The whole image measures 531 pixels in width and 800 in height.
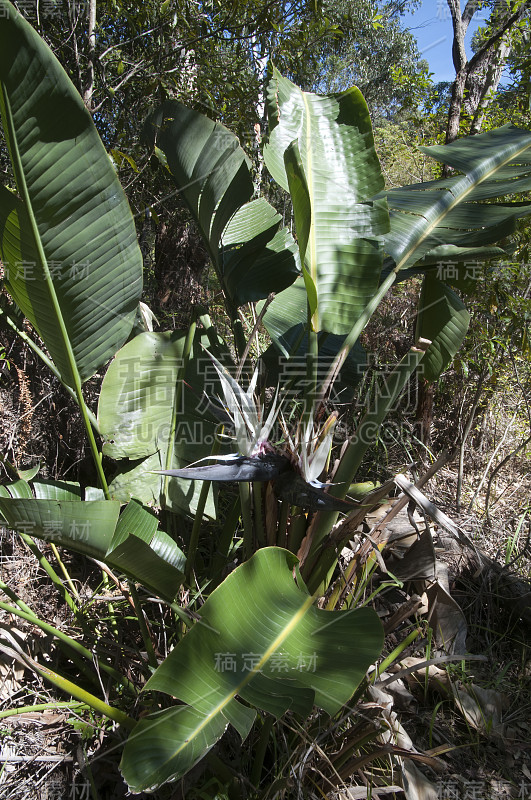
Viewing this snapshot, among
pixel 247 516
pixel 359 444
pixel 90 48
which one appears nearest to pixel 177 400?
pixel 247 516

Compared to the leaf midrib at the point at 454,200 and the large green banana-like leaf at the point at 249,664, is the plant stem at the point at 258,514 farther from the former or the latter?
the leaf midrib at the point at 454,200

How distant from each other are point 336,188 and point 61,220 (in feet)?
2.59

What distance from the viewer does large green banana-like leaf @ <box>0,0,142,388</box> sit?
3.19ft

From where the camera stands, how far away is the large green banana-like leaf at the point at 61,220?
97 cm

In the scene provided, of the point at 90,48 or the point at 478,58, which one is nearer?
the point at 90,48

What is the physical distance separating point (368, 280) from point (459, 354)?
1.39 m

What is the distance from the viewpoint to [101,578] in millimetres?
1947

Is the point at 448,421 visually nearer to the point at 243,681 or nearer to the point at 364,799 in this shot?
the point at 364,799

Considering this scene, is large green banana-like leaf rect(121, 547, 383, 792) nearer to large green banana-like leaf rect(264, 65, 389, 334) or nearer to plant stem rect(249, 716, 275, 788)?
plant stem rect(249, 716, 275, 788)

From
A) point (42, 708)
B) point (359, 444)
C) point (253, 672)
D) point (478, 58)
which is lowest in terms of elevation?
point (42, 708)

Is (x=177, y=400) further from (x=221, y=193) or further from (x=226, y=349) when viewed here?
(x=221, y=193)

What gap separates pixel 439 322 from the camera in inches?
72.6

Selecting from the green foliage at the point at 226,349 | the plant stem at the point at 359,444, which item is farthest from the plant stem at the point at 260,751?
the plant stem at the point at 359,444

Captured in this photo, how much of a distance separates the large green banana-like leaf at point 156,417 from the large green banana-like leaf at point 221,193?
0.85ft
